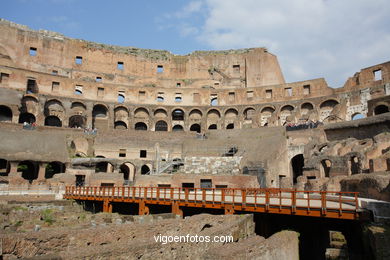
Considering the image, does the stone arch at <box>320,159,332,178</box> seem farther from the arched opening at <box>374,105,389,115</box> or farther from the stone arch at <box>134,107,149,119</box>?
the stone arch at <box>134,107,149,119</box>

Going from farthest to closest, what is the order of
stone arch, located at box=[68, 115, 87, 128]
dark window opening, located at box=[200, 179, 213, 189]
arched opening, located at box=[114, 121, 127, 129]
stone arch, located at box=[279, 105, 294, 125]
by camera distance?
arched opening, located at box=[114, 121, 127, 129] → stone arch, located at box=[68, 115, 87, 128] → stone arch, located at box=[279, 105, 294, 125] → dark window opening, located at box=[200, 179, 213, 189]

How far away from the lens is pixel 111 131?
3531 centimetres

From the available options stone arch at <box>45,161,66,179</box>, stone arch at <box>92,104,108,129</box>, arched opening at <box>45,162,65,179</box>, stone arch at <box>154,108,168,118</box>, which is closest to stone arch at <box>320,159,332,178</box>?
stone arch at <box>45,161,66,179</box>

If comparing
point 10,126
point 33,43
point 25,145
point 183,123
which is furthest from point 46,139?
point 33,43

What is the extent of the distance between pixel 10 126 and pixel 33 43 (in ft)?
62.7

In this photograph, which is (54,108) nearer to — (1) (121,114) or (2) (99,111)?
(2) (99,111)

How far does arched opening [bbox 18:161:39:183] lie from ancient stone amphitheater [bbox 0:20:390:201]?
0.13 metres

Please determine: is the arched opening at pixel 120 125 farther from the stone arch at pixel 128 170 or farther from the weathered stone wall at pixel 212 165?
the weathered stone wall at pixel 212 165

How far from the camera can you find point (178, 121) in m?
A: 44.5

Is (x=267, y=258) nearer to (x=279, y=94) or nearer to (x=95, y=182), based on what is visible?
(x=95, y=182)

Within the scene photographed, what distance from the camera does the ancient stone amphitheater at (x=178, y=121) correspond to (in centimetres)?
2433

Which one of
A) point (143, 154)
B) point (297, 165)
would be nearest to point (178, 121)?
point (143, 154)

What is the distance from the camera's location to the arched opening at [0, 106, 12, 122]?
35.9m

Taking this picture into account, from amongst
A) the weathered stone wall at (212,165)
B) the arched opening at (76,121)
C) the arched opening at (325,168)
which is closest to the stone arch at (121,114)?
the arched opening at (76,121)
